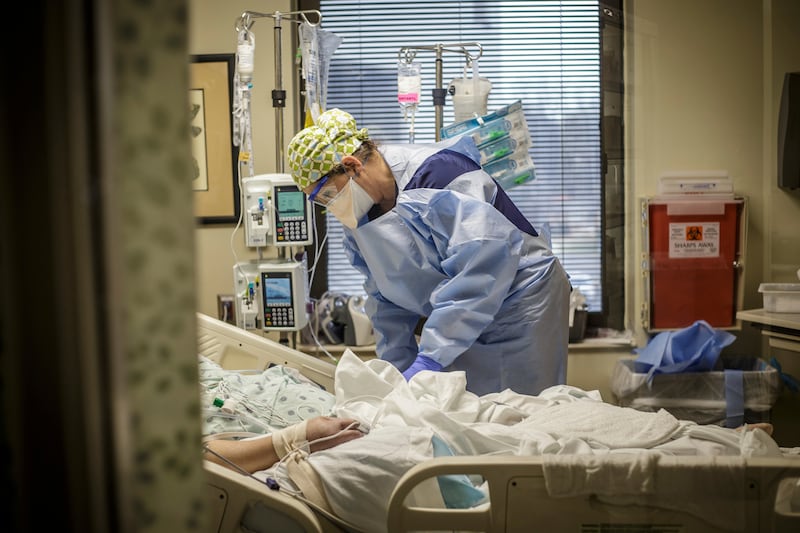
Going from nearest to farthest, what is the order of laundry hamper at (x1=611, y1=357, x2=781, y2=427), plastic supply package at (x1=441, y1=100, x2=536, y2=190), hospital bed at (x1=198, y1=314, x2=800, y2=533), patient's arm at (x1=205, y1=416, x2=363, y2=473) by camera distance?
hospital bed at (x1=198, y1=314, x2=800, y2=533) < patient's arm at (x1=205, y1=416, x2=363, y2=473) < laundry hamper at (x1=611, y1=357, x2=781, y2=427) < plastic supply package at (x1=441, y1=100, x2=536, y2=190)

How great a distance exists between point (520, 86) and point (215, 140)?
68.2 inches

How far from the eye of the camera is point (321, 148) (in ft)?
9.05

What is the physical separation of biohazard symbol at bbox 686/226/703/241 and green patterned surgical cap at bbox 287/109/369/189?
1292 millimetres

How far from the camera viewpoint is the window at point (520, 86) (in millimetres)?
3680

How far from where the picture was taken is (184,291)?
45 cm

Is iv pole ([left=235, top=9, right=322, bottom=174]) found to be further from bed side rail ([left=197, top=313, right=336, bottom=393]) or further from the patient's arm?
the patient's arm

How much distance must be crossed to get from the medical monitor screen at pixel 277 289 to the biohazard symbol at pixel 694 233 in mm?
1911

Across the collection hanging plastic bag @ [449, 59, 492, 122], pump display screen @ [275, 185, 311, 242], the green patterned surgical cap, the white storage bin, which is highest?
hanging plastic bag @ [449, 59, 492, 122]

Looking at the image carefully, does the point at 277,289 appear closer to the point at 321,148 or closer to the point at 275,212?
the point at 275,212

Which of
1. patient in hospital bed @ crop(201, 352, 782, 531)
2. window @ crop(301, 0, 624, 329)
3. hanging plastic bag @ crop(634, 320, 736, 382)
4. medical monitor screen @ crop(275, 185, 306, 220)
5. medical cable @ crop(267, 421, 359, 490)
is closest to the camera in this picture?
patient in hospital bed @ crop(201, 352, 782, 531)

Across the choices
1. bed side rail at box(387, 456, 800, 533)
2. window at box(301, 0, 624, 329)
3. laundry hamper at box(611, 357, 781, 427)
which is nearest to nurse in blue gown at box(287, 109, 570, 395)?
laundry hamper at box(611, 357, 781, 427)

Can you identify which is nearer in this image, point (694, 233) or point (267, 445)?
point (267, 445)


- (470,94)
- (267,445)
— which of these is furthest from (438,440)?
(470,94)

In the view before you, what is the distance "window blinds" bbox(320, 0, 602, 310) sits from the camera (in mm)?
3697
